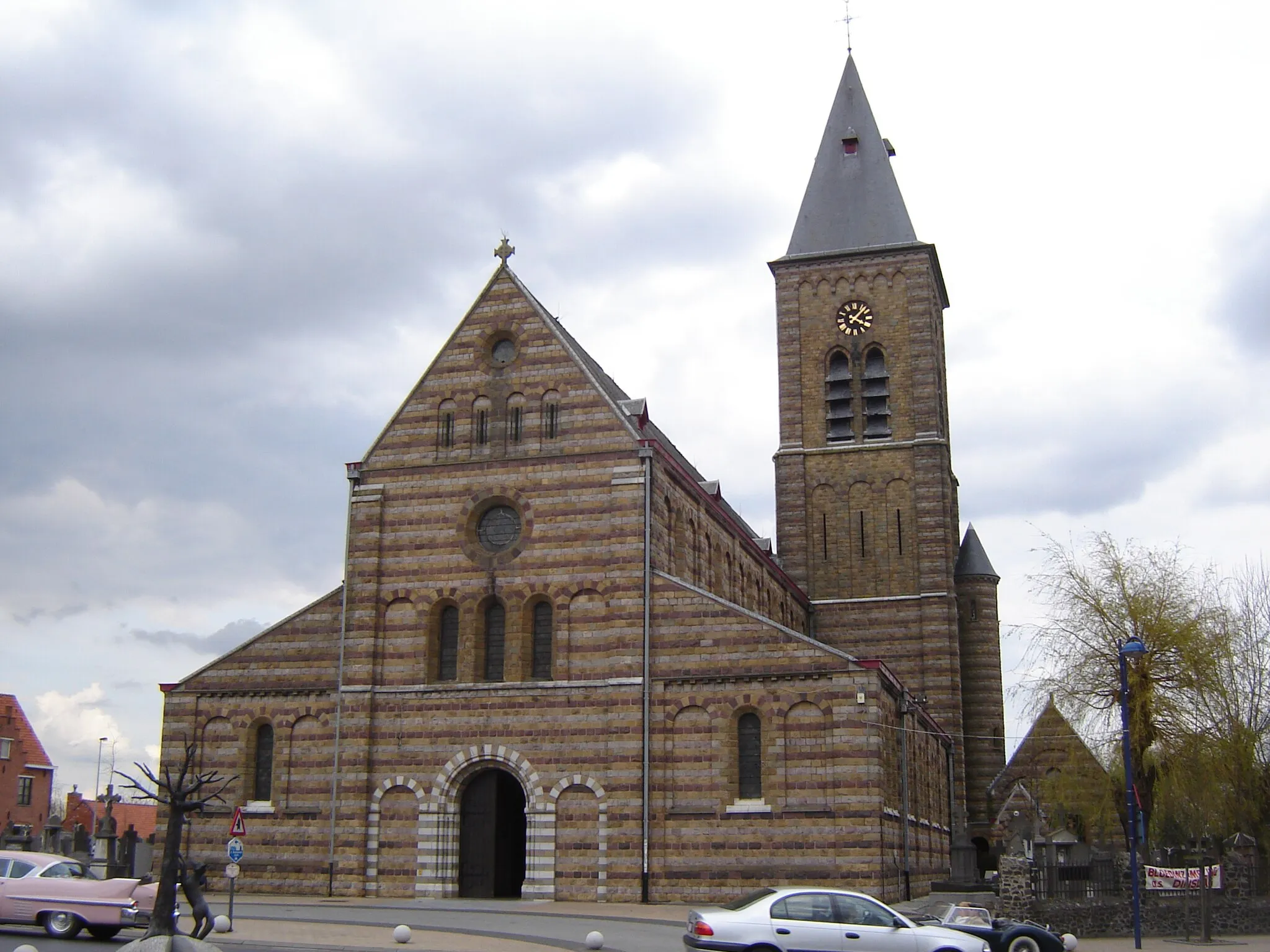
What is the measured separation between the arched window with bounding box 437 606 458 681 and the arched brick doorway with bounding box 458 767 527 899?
2.84 m

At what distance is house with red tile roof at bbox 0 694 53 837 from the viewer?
65.4 metres

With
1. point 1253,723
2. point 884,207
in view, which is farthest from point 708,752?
point 884,207

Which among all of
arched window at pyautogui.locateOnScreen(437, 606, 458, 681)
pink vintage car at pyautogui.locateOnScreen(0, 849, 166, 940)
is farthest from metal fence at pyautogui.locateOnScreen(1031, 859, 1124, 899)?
pink vintage car at pyautogui.locateOnScreen(0, 849, 166, 940)

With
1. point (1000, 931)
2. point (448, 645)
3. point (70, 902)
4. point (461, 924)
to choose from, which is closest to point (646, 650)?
point (448, 645)

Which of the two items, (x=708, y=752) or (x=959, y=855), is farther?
(x=959, y=855)

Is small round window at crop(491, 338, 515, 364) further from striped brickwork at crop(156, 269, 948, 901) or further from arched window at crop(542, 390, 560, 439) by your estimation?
arched window at crop(542, 390, 560, 439)

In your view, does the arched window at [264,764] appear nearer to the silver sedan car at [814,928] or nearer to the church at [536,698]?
the church at [536,698]

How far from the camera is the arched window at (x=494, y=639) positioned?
35.3 metres

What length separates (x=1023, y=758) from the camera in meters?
52.9

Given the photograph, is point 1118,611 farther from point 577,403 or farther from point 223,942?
point 223,942

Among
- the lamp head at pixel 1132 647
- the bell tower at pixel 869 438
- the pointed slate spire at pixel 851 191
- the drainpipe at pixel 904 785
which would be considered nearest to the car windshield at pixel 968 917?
the lamp head at pixel 1132 647

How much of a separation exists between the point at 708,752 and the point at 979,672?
23636 millimetres

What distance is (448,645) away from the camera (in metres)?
35.8

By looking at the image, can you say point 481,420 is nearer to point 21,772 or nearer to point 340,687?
point 340,687
